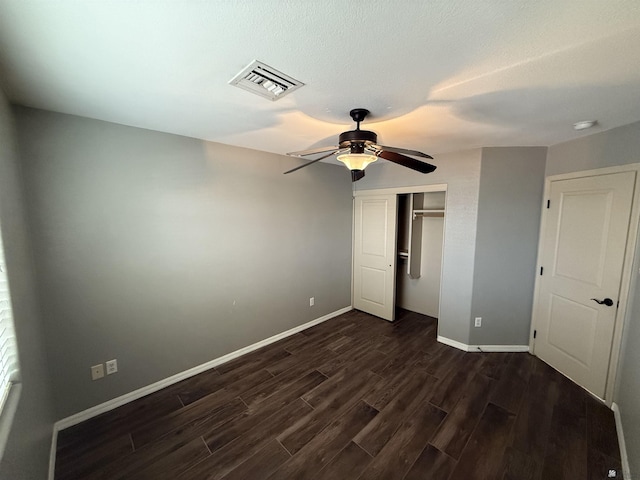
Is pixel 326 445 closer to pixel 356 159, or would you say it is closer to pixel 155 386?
pixel 155 386

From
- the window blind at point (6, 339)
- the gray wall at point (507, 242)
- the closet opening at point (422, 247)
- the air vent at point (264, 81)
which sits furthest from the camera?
the closet opening at point (422, 247)

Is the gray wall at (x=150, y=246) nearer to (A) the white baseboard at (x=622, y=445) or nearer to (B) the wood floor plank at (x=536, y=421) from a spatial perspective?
(B) the wood floor plank at (x=536, y=421)

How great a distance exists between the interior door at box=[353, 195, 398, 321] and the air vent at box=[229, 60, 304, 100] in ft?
8.30

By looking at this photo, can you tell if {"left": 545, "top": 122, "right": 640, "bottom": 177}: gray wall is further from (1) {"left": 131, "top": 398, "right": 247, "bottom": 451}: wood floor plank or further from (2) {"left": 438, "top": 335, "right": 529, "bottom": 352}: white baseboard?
(1) {"left": 131, "top": 398, "right": 247, "bottom": 451}: wood floor plank

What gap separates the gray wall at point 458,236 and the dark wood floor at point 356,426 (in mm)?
456

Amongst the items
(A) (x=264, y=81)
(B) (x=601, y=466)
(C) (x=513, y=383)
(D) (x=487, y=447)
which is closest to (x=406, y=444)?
(D) (x=487, y=447)

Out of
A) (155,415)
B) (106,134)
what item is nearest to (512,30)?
(106,134)

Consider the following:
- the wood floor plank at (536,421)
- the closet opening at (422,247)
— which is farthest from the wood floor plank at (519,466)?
the closet opening at (422,247)

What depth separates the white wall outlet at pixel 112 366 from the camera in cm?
208

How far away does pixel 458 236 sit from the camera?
3.00 metres

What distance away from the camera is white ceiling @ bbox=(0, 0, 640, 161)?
3.03 ft

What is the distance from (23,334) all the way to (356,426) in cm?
223

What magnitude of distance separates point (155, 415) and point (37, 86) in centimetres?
245

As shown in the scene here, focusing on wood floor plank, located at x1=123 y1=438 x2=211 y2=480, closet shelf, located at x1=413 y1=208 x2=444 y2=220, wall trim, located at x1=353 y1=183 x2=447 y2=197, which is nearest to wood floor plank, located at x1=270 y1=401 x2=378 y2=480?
wood floor plank, located at x1=123 y1=438 x2=211 y2=480
